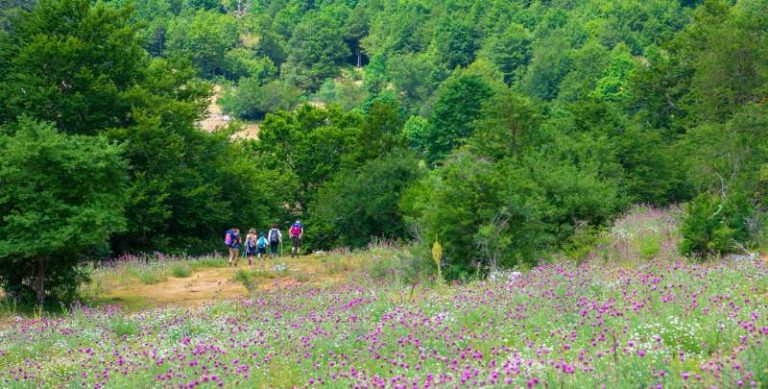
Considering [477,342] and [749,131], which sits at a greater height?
[749,131]

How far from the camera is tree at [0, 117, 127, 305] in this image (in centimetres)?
1622

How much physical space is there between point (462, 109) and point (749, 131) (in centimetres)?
3928

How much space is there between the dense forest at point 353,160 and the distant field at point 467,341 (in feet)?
17.0

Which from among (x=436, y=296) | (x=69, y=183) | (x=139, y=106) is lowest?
(x=436, y=296)

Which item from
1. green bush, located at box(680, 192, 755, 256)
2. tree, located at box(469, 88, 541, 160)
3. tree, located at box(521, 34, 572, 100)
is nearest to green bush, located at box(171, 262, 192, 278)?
green bush, located at box(680, 192, 755, 256)

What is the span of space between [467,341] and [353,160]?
37758mm

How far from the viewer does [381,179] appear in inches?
1369

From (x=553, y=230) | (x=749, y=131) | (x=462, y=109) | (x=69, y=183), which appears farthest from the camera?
(x=462, y=109)

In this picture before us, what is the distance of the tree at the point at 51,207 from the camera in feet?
53.2

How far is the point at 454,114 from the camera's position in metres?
70.1

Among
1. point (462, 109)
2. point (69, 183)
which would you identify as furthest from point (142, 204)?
point (462, 109)

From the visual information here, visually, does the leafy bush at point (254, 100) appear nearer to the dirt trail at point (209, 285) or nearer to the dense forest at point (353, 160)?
the dense forest at point (353, 160)

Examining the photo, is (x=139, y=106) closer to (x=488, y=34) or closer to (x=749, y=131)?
(x=749, y=131)

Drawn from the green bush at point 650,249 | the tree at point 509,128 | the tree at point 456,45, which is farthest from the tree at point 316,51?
the green bush at point 650,249
